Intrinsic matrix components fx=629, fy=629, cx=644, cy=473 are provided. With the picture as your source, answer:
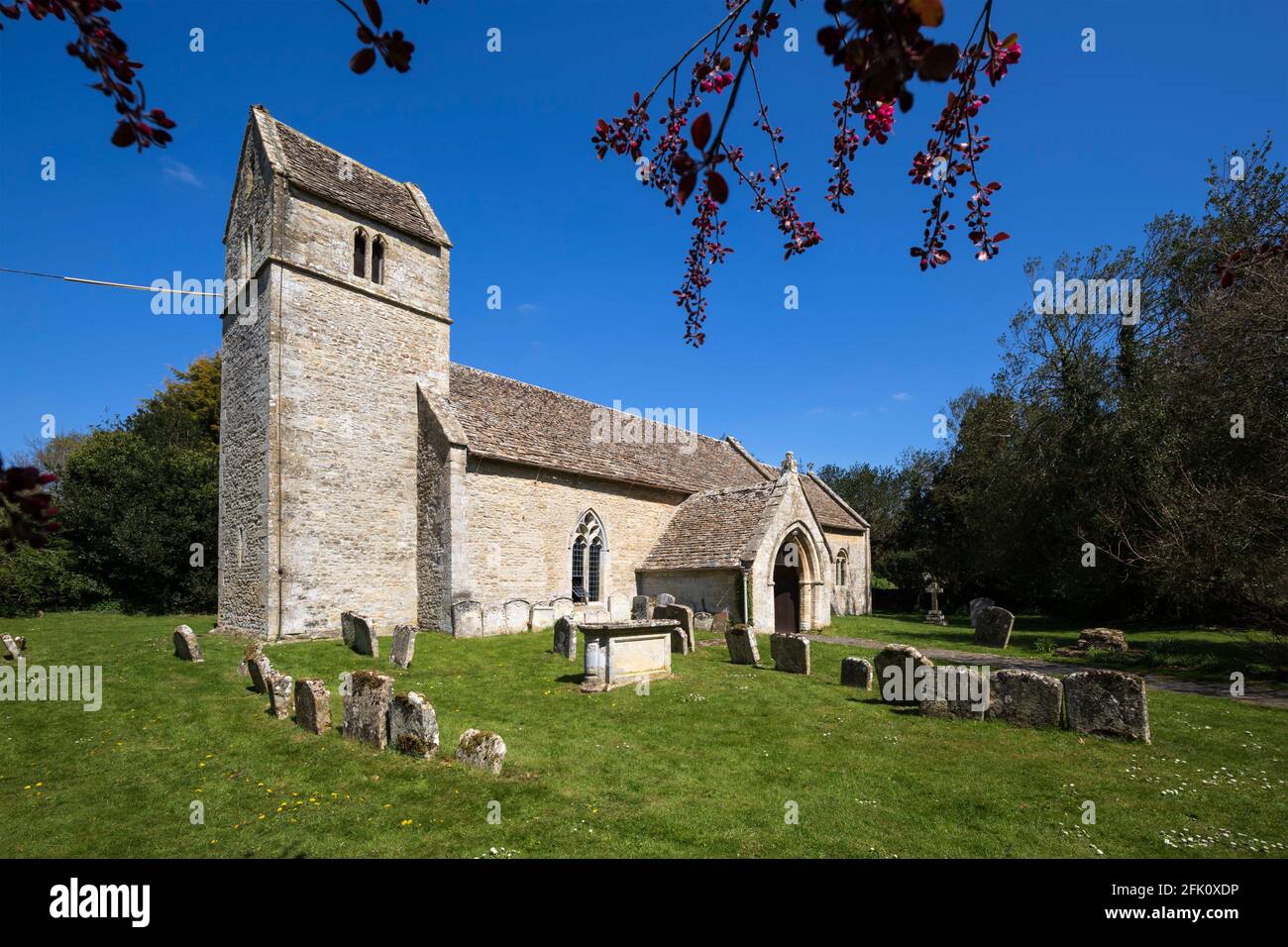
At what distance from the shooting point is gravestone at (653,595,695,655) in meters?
16.2

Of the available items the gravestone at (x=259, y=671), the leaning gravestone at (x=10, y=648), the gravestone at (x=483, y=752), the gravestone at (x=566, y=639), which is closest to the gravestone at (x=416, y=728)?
the gravestone at (x=483, y=752)

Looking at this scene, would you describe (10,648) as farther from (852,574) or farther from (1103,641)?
(852,574)

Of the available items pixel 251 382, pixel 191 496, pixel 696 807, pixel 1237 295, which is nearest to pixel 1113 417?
pixel 1237 295

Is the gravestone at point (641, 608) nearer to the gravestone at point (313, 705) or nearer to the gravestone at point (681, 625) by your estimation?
the gravestone at point (681, 625)

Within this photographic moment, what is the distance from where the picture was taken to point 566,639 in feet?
50.9

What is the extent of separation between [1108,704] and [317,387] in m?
18.9

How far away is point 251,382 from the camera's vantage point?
17.8m

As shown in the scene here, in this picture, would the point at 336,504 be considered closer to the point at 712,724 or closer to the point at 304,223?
the point at 304,223

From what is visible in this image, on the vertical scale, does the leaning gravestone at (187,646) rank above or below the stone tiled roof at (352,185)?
below

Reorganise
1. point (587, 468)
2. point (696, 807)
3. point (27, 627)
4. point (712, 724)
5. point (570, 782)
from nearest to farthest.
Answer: point (696, 807) < point (570, 782) < point (712, 724) < point (27, 627) < point (587, 468)

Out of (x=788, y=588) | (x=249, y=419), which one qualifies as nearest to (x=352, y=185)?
(x=249, y=419)

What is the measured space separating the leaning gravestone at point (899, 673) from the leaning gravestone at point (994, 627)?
9.42 meters

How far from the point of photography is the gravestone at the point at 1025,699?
9.42 metres

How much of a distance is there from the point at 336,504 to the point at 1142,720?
18.1 metres
